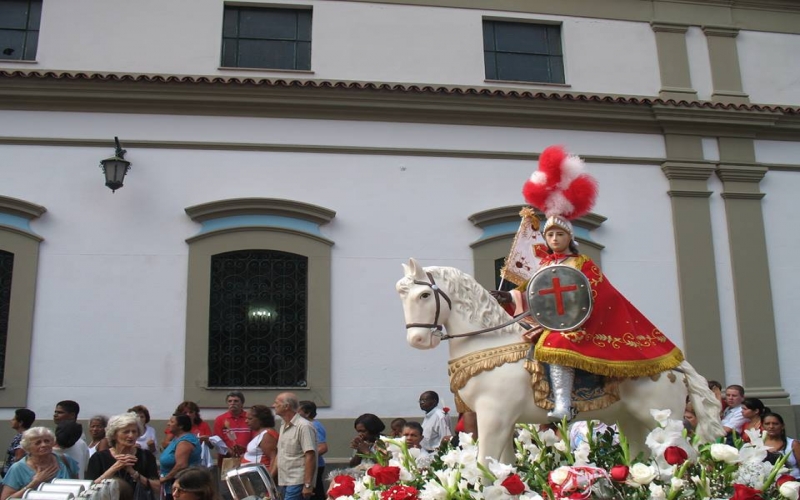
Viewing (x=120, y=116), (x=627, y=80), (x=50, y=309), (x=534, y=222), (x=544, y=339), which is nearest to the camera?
(x=544, y=339)

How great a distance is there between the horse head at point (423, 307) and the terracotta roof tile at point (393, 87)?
238 inches

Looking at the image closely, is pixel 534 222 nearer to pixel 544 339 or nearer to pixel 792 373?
pixel 544 339

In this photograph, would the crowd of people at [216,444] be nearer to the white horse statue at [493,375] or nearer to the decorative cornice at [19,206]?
the white horse statue at [493,375]

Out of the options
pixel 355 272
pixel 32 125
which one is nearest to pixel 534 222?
pixel 355 272

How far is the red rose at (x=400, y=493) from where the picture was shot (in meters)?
3.88

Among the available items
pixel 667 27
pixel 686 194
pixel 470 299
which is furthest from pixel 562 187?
pixel 667 27

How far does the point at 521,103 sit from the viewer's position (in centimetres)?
1132

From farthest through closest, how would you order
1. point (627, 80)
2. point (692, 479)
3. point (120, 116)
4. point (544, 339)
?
point (627, 80) → point (120, 116) → point (544, 339) → point (692, 479)

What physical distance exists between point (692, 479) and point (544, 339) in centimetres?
172

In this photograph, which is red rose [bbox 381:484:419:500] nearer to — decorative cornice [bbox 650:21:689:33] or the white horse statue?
the white horse statue

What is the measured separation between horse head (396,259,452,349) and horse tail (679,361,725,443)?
1776 mm

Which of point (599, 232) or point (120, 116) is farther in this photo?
point (599, 232)

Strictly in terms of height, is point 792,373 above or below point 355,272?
below

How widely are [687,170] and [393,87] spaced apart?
4.51 meters
